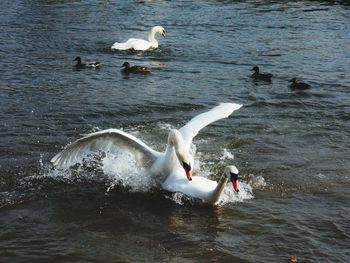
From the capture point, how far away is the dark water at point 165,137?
7430mm

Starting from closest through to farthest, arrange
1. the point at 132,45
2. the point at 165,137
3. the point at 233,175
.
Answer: the point at 233,175, the point at 165,137, the point at 132,45

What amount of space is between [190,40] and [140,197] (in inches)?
480

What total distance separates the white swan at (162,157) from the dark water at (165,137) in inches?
8.8

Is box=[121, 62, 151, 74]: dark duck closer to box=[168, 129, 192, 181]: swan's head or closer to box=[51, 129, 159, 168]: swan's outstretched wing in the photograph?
box=[51, 129, 159, 168]: swan's outstretched wing

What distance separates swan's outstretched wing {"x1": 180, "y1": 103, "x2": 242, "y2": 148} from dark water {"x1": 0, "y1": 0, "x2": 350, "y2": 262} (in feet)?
2.36

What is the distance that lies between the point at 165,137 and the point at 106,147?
246 centimetres

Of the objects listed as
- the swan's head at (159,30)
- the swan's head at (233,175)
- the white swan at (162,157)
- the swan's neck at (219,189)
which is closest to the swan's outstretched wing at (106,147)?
the white swan at (162,157)

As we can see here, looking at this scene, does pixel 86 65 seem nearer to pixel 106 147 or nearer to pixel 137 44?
pixel 137 44

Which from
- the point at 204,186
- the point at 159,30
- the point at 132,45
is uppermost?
the point at 159,30

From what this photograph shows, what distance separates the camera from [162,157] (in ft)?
29.5

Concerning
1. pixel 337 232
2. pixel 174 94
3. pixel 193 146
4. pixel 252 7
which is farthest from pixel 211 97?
pixel 252 7

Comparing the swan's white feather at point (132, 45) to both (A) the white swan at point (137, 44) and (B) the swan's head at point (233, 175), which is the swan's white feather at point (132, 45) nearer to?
(A) the white swan at point (137, 44)

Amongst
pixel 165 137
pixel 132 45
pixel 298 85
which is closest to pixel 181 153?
pixel 165 137

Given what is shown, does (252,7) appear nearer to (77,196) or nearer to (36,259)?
(77,196)
